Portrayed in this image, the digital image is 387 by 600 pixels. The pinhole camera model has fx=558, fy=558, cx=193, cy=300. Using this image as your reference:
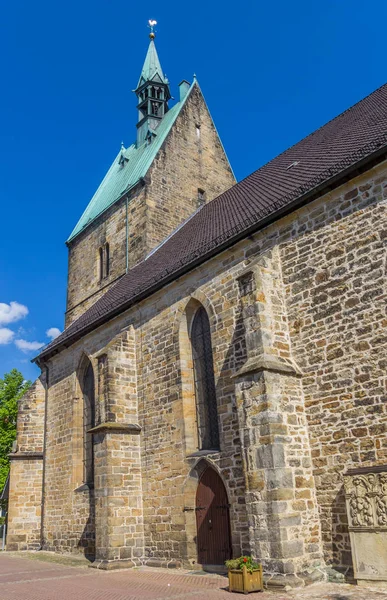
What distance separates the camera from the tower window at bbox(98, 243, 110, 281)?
23589 mm

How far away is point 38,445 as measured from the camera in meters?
19.1

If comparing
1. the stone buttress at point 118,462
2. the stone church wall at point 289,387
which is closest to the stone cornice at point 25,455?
the stone buttress at point 118,462

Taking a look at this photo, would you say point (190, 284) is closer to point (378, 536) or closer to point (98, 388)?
point (98, 388)

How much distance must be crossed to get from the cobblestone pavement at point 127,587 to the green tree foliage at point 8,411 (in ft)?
61.9

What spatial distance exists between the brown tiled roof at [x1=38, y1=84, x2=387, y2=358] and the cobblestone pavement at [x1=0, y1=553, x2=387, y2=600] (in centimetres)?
664

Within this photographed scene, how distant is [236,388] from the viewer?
9.90 meters

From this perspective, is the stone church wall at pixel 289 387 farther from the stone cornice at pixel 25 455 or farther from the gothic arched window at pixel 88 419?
the stone cornice at pixel 25 455

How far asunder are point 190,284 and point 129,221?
402 inches

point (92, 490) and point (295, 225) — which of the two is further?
point (92, 490)

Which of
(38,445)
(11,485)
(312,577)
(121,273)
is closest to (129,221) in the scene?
(121,273)

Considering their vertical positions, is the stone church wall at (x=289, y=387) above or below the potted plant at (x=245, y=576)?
above

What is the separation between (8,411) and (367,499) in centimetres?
2807

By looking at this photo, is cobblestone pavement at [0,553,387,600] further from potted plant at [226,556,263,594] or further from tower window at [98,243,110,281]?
tower window at [98,243,110,281]

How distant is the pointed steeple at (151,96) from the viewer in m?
28.2
